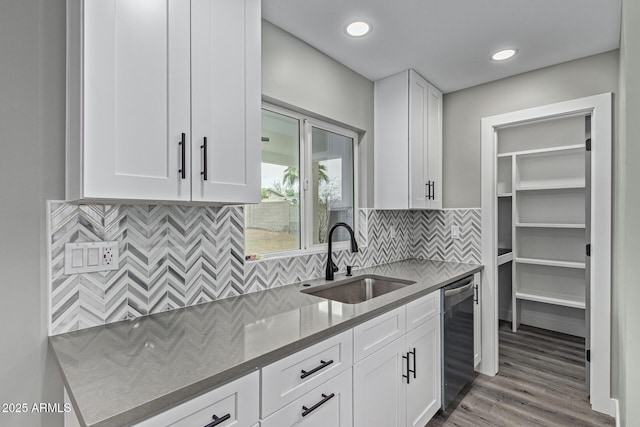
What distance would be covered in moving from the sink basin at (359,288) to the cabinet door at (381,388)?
52 cm

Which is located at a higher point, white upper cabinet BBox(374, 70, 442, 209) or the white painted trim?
white upper cabinet BBox(374, 70, 442, 209)

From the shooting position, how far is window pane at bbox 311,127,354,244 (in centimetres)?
237

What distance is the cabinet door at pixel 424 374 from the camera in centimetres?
184

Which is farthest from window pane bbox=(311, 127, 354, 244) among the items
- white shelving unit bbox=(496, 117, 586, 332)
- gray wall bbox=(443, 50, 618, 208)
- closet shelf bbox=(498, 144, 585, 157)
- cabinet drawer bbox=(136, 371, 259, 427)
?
closet shelf bbox=(498, 144, 585, 157)

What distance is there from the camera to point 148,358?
1.00 m

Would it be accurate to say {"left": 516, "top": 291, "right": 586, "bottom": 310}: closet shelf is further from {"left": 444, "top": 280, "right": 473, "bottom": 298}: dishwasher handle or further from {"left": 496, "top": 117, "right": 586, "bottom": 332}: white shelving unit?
{"left": 444, "top": 280, "right": 473, "bottom": 298}: dishwasher handle

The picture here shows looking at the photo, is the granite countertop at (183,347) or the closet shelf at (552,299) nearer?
the granite countertop at (183,347)

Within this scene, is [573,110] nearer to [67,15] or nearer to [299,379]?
[299,379]

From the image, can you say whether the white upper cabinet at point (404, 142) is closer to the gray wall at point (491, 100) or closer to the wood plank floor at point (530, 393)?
the gray wall at point (491, 100)

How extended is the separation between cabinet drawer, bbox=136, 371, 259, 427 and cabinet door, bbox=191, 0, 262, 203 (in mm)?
661

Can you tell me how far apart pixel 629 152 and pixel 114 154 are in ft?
5.89

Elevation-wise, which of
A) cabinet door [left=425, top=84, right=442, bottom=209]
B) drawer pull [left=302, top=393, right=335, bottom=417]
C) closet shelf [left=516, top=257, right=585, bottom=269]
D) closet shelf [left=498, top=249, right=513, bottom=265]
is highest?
cabinet door [left=425, top=84, right=442, bottom=209]

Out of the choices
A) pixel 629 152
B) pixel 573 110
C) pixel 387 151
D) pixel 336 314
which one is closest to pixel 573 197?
pixel 573 110

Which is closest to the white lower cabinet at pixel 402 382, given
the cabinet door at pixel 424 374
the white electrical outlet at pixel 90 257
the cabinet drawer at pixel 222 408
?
the cabinet door at pixel 424 374
